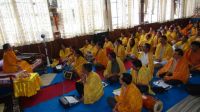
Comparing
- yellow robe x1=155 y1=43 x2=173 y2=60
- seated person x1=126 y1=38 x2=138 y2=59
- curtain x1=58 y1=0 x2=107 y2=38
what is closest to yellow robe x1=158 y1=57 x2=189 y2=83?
yellow robe x1=155 y1=43 x2=173 y2=60

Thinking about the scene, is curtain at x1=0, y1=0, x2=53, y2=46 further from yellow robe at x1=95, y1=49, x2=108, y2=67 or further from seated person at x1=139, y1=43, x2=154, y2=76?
seated person at x1=139, y1=43, x2=154, y2=76

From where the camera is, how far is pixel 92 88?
12.3ft

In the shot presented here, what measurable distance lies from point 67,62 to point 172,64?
144 inches

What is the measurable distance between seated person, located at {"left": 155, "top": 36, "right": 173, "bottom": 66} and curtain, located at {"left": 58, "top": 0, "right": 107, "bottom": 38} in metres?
3.76

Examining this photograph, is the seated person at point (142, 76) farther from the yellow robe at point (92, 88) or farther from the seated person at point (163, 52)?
the seated person at point (163, 52)

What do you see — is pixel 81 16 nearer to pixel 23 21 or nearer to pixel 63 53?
pixel 63 53

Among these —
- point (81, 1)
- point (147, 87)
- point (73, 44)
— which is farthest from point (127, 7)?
point (147, 87)

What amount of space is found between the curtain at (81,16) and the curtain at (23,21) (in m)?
0.74

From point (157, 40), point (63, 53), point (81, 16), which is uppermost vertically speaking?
point (81, 16)

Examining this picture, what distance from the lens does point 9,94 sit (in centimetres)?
420

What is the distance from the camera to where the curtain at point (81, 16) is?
7.70 metres

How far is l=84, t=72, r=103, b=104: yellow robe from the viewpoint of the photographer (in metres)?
3.69

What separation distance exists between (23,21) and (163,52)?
207 inches

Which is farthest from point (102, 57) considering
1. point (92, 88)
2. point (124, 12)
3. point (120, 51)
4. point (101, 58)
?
point (124, 12)
